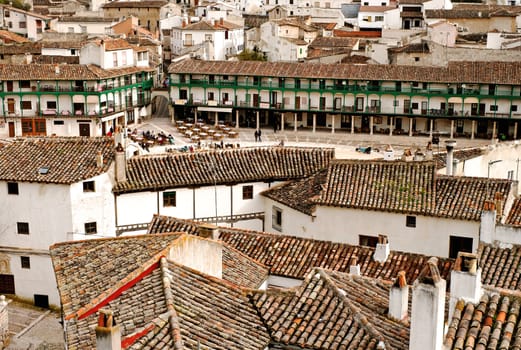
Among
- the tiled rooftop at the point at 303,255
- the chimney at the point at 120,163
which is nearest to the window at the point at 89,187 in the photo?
the chimney at the point at 120,163

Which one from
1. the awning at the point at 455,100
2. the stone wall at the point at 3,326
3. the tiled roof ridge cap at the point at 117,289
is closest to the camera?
the tiled roof ridge cap at the point at 117,289

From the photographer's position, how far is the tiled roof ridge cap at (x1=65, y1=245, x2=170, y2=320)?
642 inches

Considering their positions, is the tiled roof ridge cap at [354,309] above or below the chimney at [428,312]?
below

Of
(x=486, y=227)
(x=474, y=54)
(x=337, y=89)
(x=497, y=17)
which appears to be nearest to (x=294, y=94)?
(x=337, y=89)

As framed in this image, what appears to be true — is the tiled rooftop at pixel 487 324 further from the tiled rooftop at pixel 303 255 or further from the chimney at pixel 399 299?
the tiled rooftop at pixel 303 255

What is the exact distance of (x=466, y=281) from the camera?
13.1 meters

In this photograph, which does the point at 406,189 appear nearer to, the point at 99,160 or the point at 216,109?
the point at 99,160

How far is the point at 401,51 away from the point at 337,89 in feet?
41.7

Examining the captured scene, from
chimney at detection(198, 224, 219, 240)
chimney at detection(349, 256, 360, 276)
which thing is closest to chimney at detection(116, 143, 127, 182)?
chimney at detection(198, 224, 219, 240)

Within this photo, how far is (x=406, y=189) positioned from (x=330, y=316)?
17322 mm

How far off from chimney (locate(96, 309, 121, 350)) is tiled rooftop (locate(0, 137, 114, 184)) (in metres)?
20.8

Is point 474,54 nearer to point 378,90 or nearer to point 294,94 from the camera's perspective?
point 378,90

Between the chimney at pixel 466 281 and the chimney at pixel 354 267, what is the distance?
20.8ft

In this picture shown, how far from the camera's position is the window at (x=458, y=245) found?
3027 centimetres
